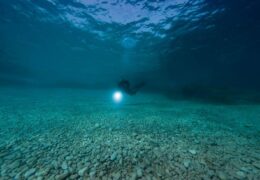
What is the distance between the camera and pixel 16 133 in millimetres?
5105

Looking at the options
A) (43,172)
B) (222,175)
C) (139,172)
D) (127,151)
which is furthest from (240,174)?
(43,172)

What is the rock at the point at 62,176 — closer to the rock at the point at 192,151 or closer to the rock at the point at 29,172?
the rock at the point at 29,172

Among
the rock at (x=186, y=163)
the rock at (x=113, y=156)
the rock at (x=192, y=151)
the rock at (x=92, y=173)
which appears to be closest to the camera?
the rock at (x=92, y=173)

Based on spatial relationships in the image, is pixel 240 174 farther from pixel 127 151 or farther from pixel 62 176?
pixel 62 176

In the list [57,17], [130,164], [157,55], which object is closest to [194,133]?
[130,164]

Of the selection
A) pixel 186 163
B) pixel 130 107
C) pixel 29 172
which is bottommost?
pixel 186 163

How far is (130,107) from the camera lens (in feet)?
36.7

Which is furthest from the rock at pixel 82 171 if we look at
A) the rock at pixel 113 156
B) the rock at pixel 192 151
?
the rock at pixel 192 151

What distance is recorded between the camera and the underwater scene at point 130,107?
325 cm

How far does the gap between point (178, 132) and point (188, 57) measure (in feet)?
96.9

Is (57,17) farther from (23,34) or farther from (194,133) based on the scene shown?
(194,133)

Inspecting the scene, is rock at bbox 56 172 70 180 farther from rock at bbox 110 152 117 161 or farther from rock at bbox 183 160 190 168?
rock at bbox 183 160 190 168

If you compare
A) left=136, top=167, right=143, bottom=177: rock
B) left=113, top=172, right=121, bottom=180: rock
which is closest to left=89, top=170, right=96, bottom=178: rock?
left=113, top=172, right=121, bottom=180: rock

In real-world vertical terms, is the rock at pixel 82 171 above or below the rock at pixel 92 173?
above
